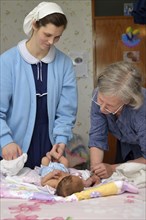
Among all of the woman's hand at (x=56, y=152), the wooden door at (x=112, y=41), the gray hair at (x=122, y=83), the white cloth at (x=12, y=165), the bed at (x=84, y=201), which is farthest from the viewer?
the wooden door at (x=112, y=41)

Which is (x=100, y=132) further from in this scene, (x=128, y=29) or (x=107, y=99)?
(x=128, y=29)

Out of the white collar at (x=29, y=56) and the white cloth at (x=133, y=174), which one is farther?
the white collar at (x=29, y=56)

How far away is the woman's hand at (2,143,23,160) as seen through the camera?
1.63 metres

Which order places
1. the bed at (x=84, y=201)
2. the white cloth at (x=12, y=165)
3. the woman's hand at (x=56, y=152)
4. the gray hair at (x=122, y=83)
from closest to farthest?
the bed at (x=84, y=201) < the gray hair at (x=122, y=83) < the white cloth at (x=12, y=165) < the woman's hand at (x=56, y=152)

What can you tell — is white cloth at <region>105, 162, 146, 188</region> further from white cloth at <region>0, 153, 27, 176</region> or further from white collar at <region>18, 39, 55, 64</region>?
white collar at <region>18, 39, 55, 64</region>

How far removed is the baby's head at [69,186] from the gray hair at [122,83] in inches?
16.7

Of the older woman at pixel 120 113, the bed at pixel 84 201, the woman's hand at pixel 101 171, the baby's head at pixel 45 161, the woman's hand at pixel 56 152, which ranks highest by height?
the older woman at pixel 120 113

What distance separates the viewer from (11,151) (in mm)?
1629

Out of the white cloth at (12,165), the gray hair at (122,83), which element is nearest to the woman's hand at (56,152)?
the white cloth at (12,165)

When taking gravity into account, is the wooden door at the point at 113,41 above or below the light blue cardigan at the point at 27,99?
above

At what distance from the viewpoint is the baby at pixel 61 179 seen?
1.52m

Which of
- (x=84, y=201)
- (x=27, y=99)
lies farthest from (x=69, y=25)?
(x=84, y=201)

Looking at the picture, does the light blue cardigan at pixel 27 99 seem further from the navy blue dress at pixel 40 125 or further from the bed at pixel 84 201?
the bed at pixel 84 201

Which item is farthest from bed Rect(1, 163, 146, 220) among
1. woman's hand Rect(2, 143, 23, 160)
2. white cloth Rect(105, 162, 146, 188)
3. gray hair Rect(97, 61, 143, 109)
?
gray hair Rect(97, 61, 143, 109)
